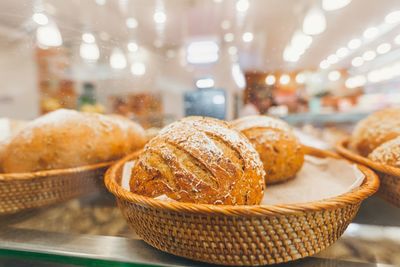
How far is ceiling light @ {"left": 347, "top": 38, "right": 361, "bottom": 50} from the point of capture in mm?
3110

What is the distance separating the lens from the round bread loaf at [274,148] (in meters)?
1.04

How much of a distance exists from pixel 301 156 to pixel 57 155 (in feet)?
2.95

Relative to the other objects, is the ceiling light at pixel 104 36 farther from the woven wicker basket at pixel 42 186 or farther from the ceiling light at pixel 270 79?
the ceiling light at pixel 270 79

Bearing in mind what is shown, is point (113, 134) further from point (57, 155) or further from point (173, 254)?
point (173, 254)

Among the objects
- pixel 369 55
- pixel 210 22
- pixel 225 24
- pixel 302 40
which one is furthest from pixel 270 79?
pixel 210 22

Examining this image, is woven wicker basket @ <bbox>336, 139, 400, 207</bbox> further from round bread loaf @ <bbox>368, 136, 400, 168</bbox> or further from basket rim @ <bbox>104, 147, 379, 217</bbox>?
basket rim @ <bbox>104, 147, 379, 217</bbox>

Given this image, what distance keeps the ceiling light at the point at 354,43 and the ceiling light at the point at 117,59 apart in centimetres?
273

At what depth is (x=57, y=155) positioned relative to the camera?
100cm

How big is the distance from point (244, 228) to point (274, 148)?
53 cm

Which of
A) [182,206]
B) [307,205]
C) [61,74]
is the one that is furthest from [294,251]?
[61,74]

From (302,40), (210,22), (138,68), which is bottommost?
(138,68)

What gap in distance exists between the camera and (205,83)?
51.1 inches

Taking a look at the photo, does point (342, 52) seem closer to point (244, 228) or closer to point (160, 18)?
point (160, 18)

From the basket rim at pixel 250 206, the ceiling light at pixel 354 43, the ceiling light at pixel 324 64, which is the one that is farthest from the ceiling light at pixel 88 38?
the ceiling light at pixel 354 43
